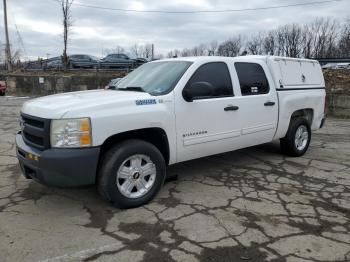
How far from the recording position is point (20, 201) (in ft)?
15.8

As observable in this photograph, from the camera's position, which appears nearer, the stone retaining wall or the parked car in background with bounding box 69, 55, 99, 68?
the stone retaining wall

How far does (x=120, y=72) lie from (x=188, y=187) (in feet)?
57.7

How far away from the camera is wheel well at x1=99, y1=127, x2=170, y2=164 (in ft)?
14.7

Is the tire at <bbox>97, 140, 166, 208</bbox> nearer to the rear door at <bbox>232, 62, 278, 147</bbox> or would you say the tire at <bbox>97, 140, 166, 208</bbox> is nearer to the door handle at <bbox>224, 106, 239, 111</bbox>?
the door handle at <bbox>224, 106, 239, 111</bbox>

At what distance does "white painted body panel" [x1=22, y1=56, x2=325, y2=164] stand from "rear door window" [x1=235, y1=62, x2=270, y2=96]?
0.10 metres

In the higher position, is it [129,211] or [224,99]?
[224,99]

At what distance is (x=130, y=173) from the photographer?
178 inches

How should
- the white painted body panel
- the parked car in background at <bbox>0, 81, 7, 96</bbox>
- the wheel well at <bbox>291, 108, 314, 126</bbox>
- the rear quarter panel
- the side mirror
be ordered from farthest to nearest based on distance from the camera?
the parked car in background at <bbox>0, 81, 7, 96</bbox>
the wheel well at <bbox>291, 108, 314, 126</bbox>
the rear quarter panel
the side mirror
the white painted body panel

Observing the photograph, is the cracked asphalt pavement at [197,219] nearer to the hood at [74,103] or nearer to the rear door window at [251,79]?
the hood at [74,103]

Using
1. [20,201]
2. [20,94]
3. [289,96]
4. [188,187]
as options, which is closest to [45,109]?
[20,201]

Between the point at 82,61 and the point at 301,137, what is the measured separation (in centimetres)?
2198

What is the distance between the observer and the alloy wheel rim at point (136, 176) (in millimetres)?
4469

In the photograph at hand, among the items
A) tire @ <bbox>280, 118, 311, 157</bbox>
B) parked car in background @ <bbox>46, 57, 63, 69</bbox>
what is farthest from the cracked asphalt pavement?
parked car in background @ <bbox>46, 57, 63, 69</bbox>

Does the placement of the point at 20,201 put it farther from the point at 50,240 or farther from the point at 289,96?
the point at 289,96
